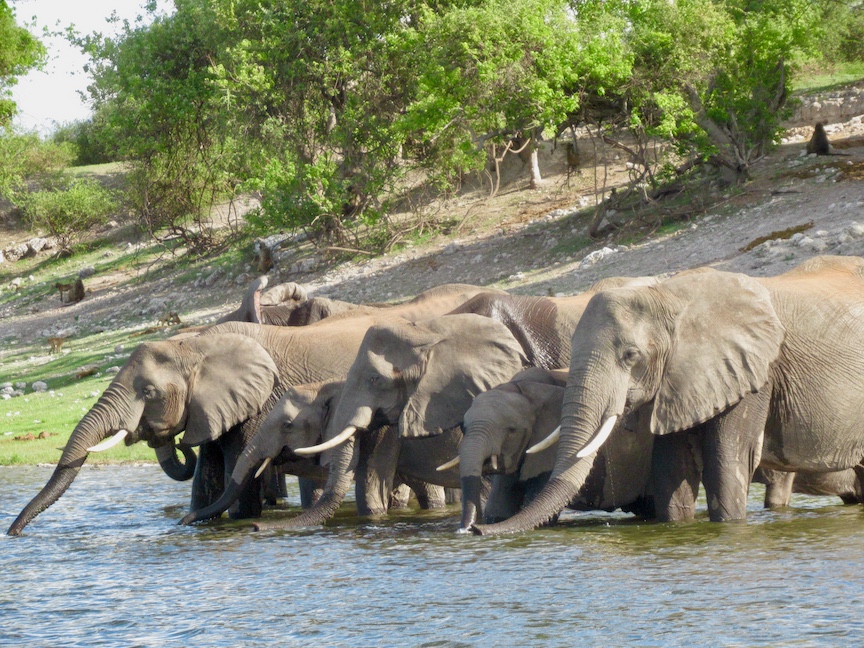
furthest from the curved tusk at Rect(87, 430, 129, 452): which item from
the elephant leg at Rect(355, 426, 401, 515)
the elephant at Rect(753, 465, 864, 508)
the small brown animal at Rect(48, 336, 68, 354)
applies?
the small brown animal at Rect(48, 336, 68, 354)

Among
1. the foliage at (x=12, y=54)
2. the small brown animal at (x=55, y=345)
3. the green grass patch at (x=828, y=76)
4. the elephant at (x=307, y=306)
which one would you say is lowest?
the small brown animal at (x=55, y=345)

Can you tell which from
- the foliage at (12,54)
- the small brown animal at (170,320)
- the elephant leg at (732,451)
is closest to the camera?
the elephant leg at (732,451)

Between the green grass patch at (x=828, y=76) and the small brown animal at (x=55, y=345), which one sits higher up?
the green grass patch at (x=828, y=76)

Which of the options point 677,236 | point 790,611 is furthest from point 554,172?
point 790,611

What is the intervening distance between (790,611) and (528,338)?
5055 millimetres

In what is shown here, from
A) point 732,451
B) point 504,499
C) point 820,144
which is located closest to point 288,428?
point 504,499

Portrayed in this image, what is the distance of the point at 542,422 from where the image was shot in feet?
31.7

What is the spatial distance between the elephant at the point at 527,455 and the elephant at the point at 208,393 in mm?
2698

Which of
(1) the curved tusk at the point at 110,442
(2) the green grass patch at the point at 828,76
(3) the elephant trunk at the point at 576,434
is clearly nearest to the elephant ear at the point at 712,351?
(3) the elephant trunk at the point at 576,434

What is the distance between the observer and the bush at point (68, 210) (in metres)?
45.2

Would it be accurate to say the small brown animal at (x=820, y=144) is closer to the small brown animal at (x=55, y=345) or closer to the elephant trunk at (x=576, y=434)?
the small brown animal at (x=55, y=345)

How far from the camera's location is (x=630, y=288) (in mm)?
8984

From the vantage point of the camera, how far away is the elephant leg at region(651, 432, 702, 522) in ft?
30.8

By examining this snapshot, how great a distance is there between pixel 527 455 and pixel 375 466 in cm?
193
